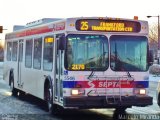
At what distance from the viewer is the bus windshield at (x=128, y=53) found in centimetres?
1377

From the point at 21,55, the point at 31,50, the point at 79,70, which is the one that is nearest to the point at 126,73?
the point at 79,70

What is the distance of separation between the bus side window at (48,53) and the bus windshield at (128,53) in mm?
2364

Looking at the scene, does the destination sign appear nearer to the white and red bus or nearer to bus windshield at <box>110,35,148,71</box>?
the white and red bus

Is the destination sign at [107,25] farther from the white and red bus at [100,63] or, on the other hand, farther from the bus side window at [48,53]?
the bus side window at [48,53]

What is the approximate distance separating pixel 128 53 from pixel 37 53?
Result: 4.44 metres

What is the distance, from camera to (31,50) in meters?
18.4

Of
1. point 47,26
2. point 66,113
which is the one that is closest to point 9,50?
point 47,26

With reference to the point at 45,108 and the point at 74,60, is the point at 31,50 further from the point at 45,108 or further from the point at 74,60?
the point at 74,60

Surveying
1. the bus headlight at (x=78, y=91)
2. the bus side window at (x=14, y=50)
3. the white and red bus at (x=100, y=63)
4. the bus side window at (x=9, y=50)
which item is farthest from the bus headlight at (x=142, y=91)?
the bus side window at (x=9, y=50)

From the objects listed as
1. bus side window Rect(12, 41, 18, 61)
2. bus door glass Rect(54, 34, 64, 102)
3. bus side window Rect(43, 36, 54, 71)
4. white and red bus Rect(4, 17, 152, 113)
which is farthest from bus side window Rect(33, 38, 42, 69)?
bus side window Rect(12, 41, 18, 61)

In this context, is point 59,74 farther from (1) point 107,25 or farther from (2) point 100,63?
(1) point 107,25

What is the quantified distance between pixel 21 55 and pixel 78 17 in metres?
7.43

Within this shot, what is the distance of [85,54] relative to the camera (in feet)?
44.4

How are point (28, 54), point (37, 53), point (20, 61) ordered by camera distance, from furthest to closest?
1. point (20, 61)
2. point (28, 54)
3. point (37, 53)
